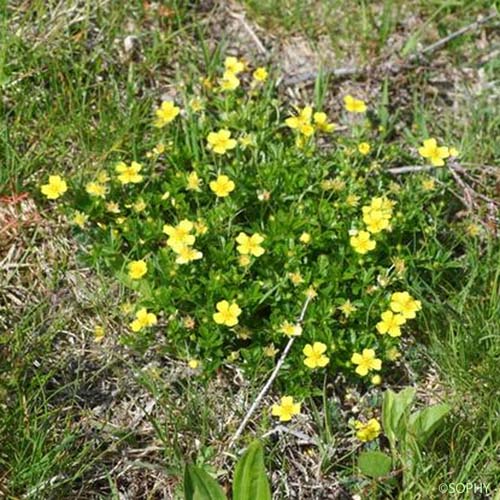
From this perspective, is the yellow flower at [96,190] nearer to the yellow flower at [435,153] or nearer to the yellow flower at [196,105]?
the yellow flower at [196,105]

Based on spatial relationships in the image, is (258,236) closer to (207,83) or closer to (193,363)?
(193,363)

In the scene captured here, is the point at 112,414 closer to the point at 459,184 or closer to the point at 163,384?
the point at 163,384

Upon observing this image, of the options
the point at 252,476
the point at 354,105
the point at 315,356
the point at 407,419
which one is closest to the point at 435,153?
the point at 354,105

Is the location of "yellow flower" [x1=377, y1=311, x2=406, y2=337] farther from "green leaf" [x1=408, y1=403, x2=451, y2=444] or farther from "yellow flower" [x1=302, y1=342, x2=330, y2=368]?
"green leaf" [x1=408, y1=403, x2=451, y2=444]

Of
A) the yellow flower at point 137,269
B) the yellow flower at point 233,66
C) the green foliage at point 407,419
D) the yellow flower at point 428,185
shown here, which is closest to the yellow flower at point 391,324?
the green foliage at point 407,419

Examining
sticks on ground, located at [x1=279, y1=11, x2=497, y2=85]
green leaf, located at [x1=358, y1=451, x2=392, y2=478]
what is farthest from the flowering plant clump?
sticks on ground, located at [x1=279, y1=11, x2=497, y2=85]
